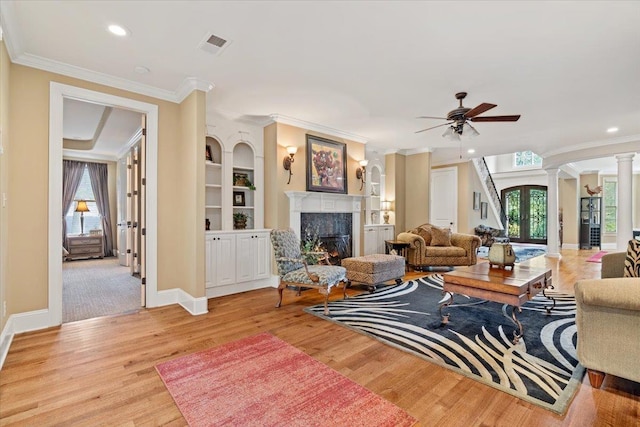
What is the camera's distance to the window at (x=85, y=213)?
7.84 metres

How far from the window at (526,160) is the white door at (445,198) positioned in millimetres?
5532

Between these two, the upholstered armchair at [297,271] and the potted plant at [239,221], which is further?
the potted plant at [239,221]

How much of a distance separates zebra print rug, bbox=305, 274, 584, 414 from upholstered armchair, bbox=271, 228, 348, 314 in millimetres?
312

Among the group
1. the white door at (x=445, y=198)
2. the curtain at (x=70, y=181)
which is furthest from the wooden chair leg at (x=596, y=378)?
the curtain at (x=70, y=181)

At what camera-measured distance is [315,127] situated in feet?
17.6

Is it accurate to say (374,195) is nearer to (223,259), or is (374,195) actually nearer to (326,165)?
(326,165)

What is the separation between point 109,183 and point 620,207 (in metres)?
12.4

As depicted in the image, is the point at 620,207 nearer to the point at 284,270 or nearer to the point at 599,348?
the point at 599,348

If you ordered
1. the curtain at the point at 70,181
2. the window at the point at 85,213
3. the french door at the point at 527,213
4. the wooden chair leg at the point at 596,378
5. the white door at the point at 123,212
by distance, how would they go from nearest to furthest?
the wooden chair leg at the point at 596,378 → the white door at the point at 123,212 → the curtain at the point at 70,181 → the window at the point at 85,213 → the french door at the point at 527,213

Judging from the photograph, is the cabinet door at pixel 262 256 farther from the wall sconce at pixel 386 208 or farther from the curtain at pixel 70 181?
the curtain at pixel 70 181

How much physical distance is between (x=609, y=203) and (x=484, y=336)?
1163 cm

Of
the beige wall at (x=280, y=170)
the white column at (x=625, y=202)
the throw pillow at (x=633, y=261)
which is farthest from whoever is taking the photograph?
the white column at (x=625, y=202)

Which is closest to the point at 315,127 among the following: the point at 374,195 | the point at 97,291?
the point at 374,195

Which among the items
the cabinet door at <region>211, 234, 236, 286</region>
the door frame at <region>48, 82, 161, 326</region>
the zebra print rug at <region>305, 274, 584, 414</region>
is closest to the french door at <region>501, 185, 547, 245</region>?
the zebra print rug at <region>305, 274, 584, 414</region>
